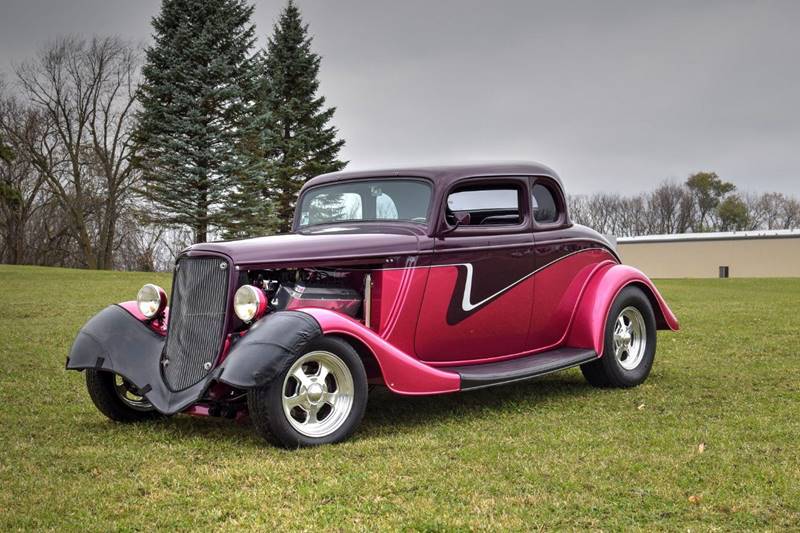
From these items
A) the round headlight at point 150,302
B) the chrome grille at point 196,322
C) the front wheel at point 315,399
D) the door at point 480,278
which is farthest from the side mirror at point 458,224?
the round headlight at point 150,302

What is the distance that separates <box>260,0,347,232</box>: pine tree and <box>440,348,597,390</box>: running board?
36.8 metres

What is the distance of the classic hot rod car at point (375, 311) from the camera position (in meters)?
5.40

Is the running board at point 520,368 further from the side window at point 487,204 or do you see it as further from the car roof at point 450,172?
the car roof at point 450,172

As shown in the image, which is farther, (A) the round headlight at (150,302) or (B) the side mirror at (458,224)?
(B) the side mirror at (458,224)

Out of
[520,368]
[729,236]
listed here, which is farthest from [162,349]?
[729,236]

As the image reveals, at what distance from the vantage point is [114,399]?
6.23m

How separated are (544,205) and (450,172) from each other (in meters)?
1.18

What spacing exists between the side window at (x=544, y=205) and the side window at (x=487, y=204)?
220mm

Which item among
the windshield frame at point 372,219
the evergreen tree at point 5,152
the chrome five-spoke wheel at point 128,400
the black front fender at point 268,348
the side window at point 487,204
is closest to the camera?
the black front fender at point 268,348

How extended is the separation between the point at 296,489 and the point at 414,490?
621 mm

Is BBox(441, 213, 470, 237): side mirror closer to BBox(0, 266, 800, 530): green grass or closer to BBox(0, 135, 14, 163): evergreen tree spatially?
BBox(0, 266, 800, 530): green grass

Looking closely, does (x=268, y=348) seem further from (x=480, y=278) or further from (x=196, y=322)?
(x=480, y=278)

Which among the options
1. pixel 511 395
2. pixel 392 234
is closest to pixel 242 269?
pixel 392 234

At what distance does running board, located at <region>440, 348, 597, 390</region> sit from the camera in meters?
6.23
